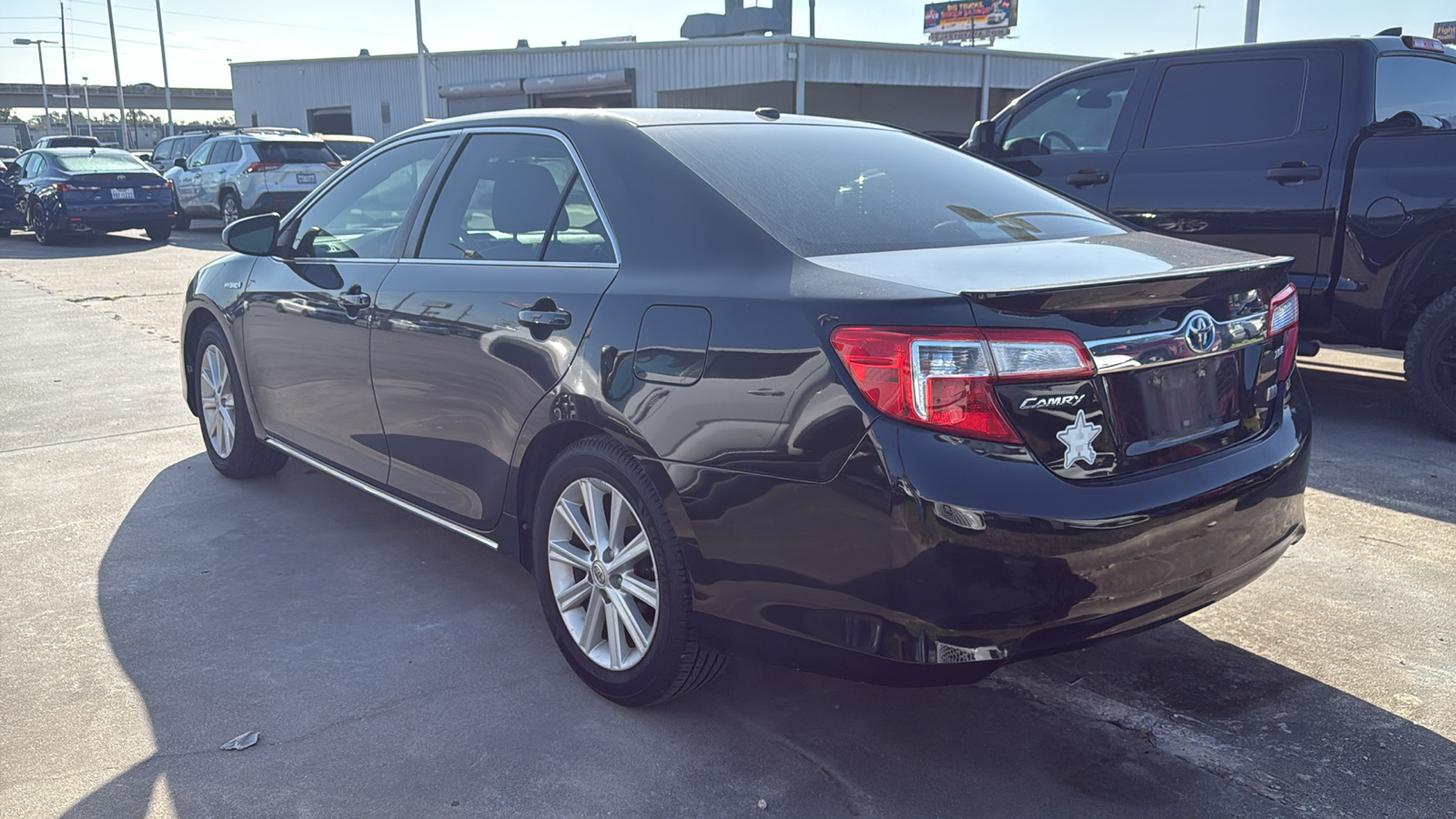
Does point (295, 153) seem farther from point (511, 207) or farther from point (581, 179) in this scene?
point (581, 179)

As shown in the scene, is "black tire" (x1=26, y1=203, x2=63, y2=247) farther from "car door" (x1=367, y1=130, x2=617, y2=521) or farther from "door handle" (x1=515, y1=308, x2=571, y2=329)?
"door handle" (x1=515, y1=308, x2=571, y2=329)

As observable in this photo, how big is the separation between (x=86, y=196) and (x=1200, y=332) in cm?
1914

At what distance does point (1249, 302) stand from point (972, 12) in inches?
3476

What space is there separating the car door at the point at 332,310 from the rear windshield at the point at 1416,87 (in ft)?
15.7

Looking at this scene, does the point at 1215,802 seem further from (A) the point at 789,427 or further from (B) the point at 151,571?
(B) the point at 151,571

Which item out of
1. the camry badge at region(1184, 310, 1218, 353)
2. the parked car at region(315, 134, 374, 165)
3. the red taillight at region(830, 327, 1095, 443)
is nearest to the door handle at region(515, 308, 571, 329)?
the red taillight at region(830, 327, 1095, 443)

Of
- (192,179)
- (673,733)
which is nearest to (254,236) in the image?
(673,733)

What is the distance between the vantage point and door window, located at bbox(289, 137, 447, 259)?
3990 millimetres

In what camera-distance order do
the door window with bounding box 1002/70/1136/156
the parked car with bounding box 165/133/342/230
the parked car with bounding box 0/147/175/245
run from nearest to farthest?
the door window with bounding box 1002/70/1136/156 < the parked car with bounding box 0/147/175/245 < the parked car with bounding box 165/133/342/230

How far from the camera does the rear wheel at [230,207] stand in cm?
1927

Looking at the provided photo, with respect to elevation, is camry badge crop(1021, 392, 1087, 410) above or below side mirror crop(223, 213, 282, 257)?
below

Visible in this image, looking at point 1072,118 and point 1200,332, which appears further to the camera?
point 1072,118

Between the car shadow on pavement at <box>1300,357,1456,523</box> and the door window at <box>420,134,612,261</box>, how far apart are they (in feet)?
11.3

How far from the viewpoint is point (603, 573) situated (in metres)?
3.07
